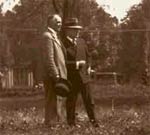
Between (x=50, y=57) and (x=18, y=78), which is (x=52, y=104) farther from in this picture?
(x=18, y=78)

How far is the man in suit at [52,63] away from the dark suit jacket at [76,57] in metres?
0.40

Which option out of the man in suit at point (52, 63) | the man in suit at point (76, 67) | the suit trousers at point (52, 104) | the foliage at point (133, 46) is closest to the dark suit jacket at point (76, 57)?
the man in suit at point (76, 67)

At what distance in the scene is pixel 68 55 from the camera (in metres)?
12.4

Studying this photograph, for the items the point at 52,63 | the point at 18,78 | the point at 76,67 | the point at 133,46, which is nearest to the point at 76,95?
the point at 76,67

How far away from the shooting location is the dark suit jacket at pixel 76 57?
1238 cm

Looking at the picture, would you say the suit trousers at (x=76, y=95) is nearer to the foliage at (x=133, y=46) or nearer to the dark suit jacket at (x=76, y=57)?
the dark suit jacket at (x=76, y=57)

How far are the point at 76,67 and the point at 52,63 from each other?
107 centimetres

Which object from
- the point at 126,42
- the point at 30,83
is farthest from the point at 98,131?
the point at 126,42

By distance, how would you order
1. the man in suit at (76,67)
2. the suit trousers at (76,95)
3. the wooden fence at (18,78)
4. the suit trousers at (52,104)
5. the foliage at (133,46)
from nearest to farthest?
the suit trousers at (52,104), the man in suit at (76,67), the suit trousers at (76,95), the wooden fence at (18,78), the foliage at (133,46)

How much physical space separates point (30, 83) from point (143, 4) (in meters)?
19.3

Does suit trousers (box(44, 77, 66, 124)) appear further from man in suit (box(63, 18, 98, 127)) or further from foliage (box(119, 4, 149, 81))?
foliage (box(119, 4, 149, 81))

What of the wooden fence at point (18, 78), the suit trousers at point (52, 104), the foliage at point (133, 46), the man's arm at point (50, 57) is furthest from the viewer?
the foliage at point (133, 46)

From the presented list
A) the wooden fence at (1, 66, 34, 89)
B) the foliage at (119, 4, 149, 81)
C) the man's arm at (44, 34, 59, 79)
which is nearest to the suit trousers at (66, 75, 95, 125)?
the man's arm at (44, 34, 59, 79)

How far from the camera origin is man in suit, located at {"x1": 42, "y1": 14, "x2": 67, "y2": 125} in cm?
1149
